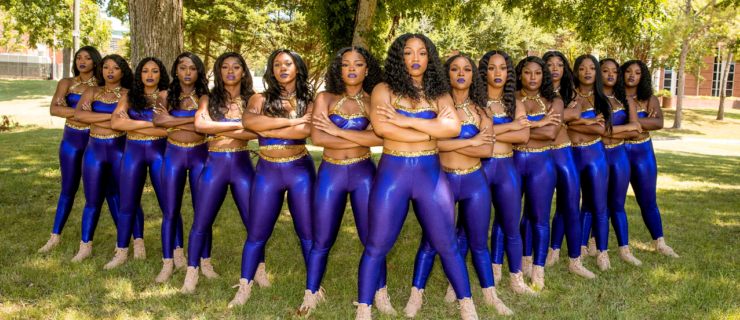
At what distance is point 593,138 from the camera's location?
546cm

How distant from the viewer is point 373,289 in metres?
4.14

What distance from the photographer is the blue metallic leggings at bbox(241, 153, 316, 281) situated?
14.6 feet

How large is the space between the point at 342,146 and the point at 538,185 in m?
2.01

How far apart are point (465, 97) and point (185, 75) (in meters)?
2.73

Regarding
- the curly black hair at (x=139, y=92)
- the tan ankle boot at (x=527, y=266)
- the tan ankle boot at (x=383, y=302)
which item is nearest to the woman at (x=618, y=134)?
the tan ankle boot at (x=527, y=266)

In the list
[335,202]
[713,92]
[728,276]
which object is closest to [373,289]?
[335,202]

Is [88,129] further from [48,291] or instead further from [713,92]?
[713,92]

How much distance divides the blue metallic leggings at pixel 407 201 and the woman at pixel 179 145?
191cm

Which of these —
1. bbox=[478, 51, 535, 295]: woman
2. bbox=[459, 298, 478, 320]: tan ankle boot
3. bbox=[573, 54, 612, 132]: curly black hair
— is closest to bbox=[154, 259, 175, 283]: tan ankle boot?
bbox=[459, 298, 478, 320]: tan ankle boot

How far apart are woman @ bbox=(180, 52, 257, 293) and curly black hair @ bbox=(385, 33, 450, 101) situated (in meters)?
1.49

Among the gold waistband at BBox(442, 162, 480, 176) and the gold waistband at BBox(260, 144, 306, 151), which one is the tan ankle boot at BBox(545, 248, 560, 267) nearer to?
the gold waistband at BBox(442, 162, 480, 176)

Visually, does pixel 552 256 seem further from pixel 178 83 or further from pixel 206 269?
pixel 178 83

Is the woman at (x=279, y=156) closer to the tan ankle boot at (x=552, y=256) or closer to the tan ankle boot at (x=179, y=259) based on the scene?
the tan ankle boot at (x=179, y=259)

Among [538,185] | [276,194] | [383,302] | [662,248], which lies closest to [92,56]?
[276,194]
